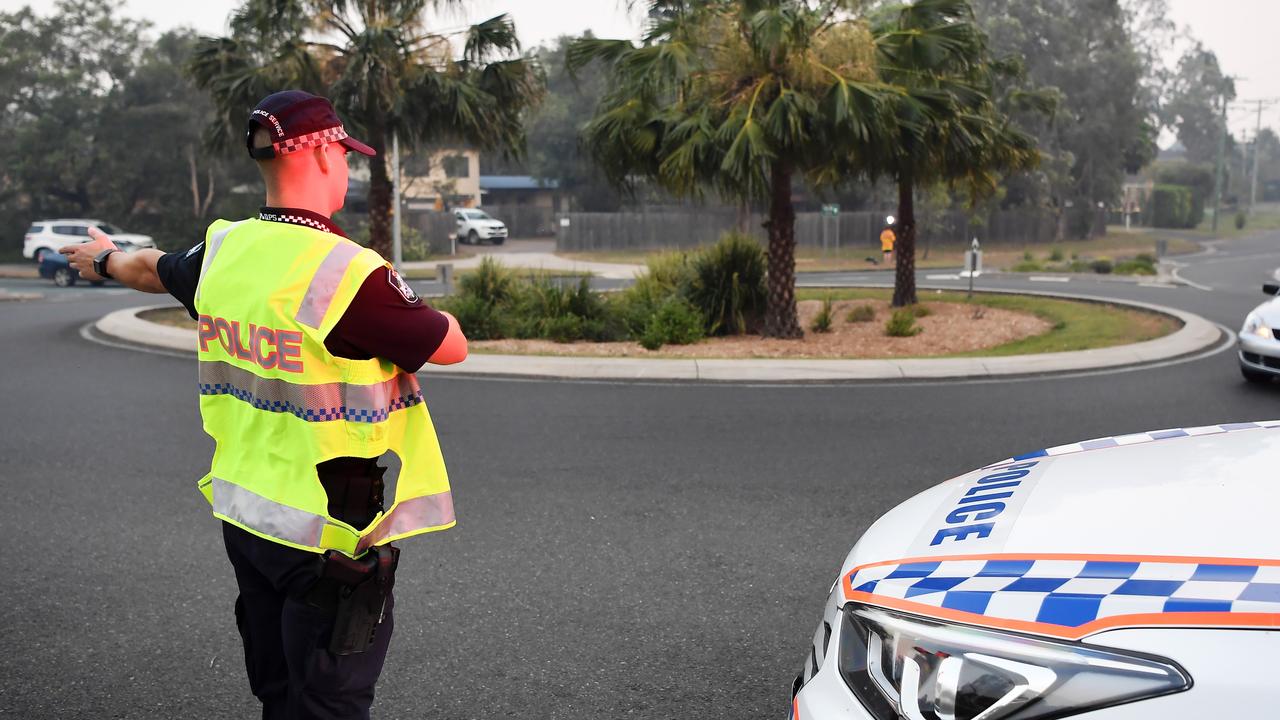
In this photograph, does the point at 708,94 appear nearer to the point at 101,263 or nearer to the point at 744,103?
the point at 744,103

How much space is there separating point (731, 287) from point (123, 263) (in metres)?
13.8

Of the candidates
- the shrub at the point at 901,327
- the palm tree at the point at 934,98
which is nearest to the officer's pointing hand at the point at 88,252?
the palm tree at the point at 934,98

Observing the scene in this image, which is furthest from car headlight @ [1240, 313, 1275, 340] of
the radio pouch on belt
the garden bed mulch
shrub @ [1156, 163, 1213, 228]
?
shrub @ [1156, 163, 1213, 228]

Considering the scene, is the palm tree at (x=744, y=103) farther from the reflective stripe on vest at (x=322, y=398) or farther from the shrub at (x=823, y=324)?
the reflective stripe on vest at (x=322, y=398)

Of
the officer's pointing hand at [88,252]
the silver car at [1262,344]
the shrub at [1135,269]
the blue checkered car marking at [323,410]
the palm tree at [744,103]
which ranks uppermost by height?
the palm tree at [744,103]

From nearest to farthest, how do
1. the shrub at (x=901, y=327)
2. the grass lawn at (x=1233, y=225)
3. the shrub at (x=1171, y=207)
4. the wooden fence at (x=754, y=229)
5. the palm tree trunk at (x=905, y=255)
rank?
the shrub at (x=901, y=327)
the palm tree trunk at (x=905, y=255)
the wooden fence at (x=754, y=229)
the grass lawn at (x=1233, y=225)
the shrub at (x=1171, y=207)

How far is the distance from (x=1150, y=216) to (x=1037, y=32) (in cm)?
3200

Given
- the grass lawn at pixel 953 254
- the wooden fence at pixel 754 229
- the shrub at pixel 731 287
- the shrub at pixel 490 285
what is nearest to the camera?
the shrub at pixel 731 287

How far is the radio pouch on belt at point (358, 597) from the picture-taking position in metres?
2.63

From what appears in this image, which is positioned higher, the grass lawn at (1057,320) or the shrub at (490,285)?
the shrub at (490,285)

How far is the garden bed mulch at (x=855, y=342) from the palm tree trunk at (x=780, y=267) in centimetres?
30

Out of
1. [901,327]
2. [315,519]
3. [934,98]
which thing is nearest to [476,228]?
[901,327]

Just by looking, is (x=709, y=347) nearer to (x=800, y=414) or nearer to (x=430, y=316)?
(x=800, y=414)

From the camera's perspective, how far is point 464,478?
7.12m
